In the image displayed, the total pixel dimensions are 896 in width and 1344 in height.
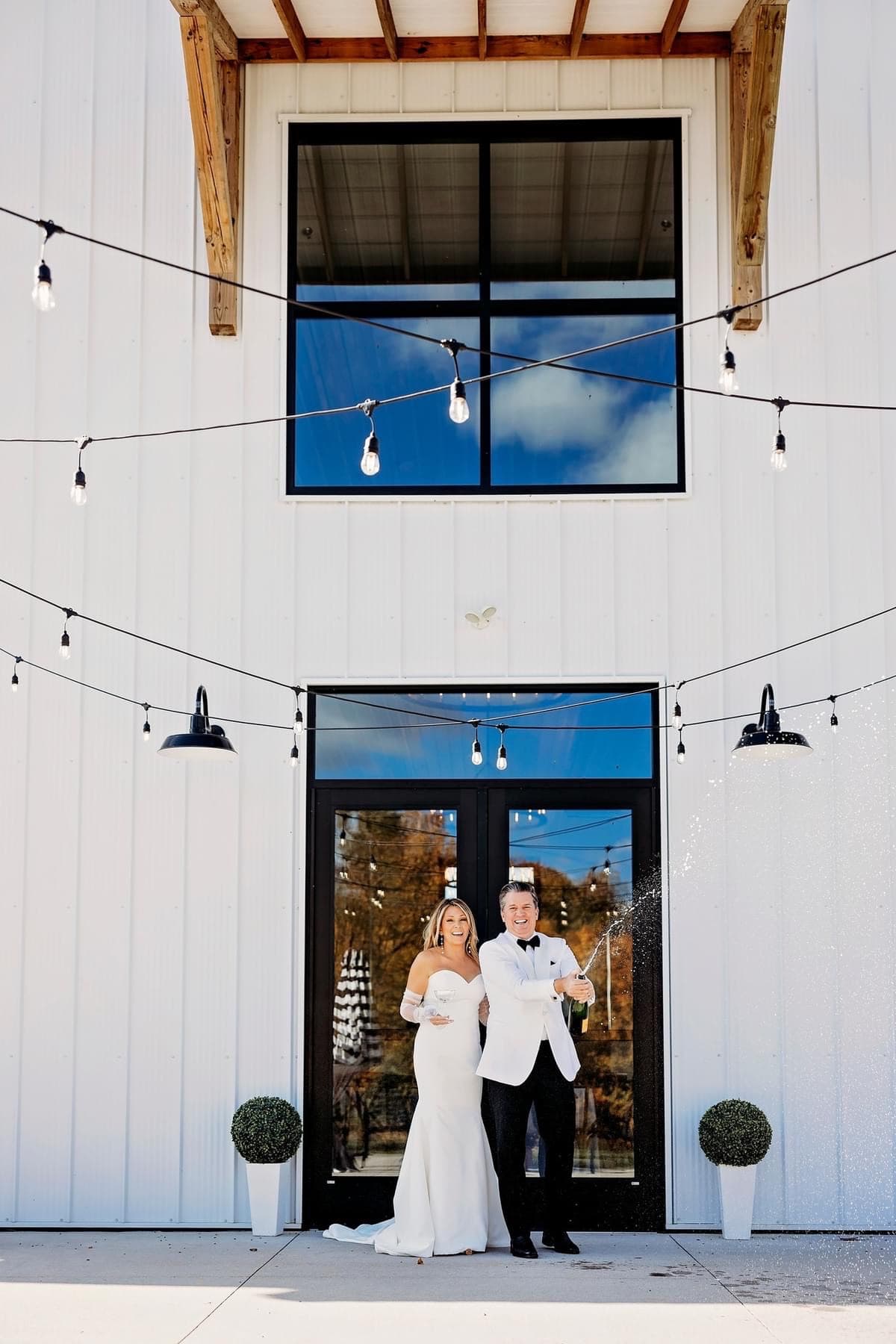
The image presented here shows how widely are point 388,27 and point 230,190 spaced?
3.21 feet

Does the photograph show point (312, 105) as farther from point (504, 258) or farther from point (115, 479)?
point (115, 479)

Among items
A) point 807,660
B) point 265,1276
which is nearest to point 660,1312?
point 265,1276

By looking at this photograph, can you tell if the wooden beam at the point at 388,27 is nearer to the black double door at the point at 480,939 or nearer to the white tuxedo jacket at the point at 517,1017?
the black double door at the point at 480,939

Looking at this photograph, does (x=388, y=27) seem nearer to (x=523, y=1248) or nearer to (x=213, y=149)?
(x=213, y=149)

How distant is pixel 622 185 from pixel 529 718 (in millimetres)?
2482

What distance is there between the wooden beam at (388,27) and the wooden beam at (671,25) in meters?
1.19

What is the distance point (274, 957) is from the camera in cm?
629

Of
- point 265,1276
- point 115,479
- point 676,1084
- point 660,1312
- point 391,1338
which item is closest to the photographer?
point 391,1338

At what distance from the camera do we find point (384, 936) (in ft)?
20.8

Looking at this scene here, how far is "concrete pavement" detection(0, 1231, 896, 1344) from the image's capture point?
14.8 ft

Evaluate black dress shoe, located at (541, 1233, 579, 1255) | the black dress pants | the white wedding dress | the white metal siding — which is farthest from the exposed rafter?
black dress shoe, located at (541, 1233, 579, 1255)

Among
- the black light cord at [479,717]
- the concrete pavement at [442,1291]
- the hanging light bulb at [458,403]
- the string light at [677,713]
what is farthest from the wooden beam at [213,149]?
the concrete pavement at [442,1291]

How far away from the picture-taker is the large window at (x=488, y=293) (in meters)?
6.58

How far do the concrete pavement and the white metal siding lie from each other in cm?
38
